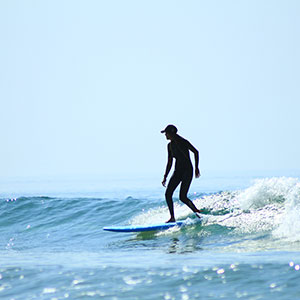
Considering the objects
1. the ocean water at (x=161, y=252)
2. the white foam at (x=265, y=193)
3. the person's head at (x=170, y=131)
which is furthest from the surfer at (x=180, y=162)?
the white foam at (x=265, y=193)

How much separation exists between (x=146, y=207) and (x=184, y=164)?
5.07 m

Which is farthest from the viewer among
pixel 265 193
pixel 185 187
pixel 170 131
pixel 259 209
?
pixel 265 193

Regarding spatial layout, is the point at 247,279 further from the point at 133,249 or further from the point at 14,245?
the point at 14,245

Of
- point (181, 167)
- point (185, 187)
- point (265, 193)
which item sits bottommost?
point (265, 193)

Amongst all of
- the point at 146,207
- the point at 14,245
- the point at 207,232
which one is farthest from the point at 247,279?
the point at 146,207

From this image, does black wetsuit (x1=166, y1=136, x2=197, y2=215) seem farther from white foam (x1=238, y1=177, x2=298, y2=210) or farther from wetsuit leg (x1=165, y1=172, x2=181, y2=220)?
white foam (x1=238, y1=177, x2=298, y2=210)

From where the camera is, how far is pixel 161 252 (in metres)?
9.73

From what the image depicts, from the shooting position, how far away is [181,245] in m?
10.4

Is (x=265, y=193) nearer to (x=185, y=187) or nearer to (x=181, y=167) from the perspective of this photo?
(x=185, y=187)

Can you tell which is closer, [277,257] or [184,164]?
[277,257]

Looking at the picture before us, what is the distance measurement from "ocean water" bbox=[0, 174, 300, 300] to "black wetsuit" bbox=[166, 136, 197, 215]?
0.71 metres

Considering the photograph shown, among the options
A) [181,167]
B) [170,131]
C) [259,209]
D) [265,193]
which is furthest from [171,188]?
[265,193]

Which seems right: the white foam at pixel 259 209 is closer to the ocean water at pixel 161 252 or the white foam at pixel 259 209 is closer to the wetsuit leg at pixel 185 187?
the ocean water at pixel 161 252

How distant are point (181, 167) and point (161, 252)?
8.36 ft
